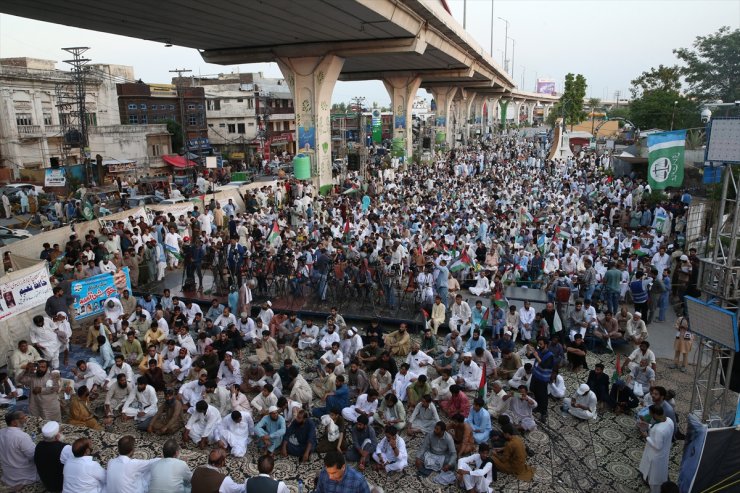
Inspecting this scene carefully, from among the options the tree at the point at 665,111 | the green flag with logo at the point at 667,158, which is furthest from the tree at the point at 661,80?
the green flag with logo at the point at 667,158

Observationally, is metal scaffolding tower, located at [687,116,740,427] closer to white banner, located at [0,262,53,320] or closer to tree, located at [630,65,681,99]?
white banner, located at [0,262,53,320]

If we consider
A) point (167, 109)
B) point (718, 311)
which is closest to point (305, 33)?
point (718, 311)

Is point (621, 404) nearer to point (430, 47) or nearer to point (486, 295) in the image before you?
point (486, 295)

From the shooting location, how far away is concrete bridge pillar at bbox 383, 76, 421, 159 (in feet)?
121

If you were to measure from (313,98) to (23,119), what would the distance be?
79.1 ft

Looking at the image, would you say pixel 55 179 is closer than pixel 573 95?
Yes

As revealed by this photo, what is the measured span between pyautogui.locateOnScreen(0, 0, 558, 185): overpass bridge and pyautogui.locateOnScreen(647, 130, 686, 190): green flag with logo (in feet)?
31.4

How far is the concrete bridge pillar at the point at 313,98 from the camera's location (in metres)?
22.9

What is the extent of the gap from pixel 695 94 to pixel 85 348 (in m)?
39.5

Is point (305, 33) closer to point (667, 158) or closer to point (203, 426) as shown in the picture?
point (667, 158)

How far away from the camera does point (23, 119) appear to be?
34875 mm

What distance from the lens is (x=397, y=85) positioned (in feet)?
121

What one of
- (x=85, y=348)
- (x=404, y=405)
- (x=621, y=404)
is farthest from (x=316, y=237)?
(x=621, y=404)

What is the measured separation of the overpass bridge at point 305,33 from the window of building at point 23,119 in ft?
61.5
